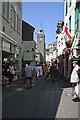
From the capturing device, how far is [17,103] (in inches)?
472

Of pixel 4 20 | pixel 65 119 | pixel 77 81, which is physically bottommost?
pixel 65 119

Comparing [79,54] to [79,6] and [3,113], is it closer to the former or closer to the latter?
[79,6]

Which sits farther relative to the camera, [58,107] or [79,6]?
[79,6]

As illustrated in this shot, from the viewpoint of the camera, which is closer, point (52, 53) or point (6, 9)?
point (6, 9)

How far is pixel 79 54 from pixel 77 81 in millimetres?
Result: 10752

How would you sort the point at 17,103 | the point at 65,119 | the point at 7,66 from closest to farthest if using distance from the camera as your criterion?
the point at 65,119
the point at 17,103
the point at 7,66

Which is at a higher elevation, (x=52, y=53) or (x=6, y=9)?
(x=52, y=53)

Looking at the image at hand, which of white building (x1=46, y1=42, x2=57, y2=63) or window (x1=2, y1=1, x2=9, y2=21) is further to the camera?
white building (x1=46, y1=42, x2=57, y2=63)

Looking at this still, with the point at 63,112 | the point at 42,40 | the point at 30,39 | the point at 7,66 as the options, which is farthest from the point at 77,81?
the point at 42,40

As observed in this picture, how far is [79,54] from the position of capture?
23359 mm

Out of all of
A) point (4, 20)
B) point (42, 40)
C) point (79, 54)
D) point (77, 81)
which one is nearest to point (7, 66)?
point (4, 20)

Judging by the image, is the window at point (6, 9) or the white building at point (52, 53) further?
the white building at point (52, 53)

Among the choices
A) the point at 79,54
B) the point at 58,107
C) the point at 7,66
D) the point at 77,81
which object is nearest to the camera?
the point at 58,107

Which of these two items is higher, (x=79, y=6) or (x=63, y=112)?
(x=79, y=6)
